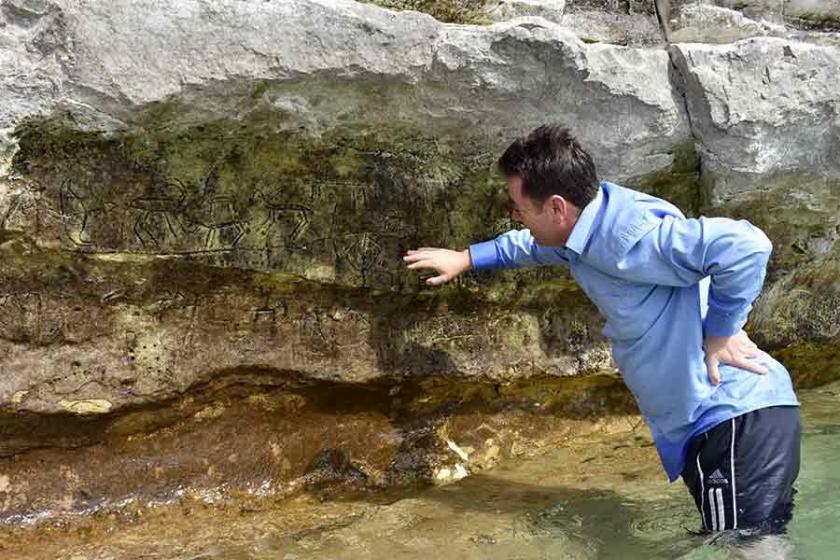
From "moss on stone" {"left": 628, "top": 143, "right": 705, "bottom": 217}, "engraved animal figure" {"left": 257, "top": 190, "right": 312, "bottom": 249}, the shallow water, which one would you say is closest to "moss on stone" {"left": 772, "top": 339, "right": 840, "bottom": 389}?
the shallow water

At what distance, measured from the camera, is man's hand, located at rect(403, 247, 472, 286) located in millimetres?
2928

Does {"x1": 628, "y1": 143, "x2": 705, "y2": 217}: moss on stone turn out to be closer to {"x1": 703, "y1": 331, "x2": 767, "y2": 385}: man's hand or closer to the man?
the man

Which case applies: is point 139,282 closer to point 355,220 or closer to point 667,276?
point 355,220

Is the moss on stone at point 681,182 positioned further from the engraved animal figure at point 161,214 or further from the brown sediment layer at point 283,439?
the engraved animal figure at point 161,214

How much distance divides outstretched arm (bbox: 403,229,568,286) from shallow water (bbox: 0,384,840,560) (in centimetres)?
82

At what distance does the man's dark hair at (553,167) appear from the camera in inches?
93.2

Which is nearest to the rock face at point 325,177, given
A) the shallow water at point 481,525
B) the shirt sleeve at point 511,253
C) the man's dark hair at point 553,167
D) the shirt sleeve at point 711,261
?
the shallow water at point 481,525

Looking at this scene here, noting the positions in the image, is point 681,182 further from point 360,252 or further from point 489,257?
point 360,252

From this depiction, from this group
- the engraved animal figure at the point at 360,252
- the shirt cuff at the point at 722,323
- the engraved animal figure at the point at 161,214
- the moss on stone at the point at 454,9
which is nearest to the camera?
the shirt cuff at the point at 722,323

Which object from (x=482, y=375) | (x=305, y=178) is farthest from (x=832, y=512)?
(x=305, y=178)

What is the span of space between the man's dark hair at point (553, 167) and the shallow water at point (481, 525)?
105 cm

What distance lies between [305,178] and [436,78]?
0.58 meters

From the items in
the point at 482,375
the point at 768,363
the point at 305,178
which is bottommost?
the point at 482,375

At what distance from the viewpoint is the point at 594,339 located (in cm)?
360
